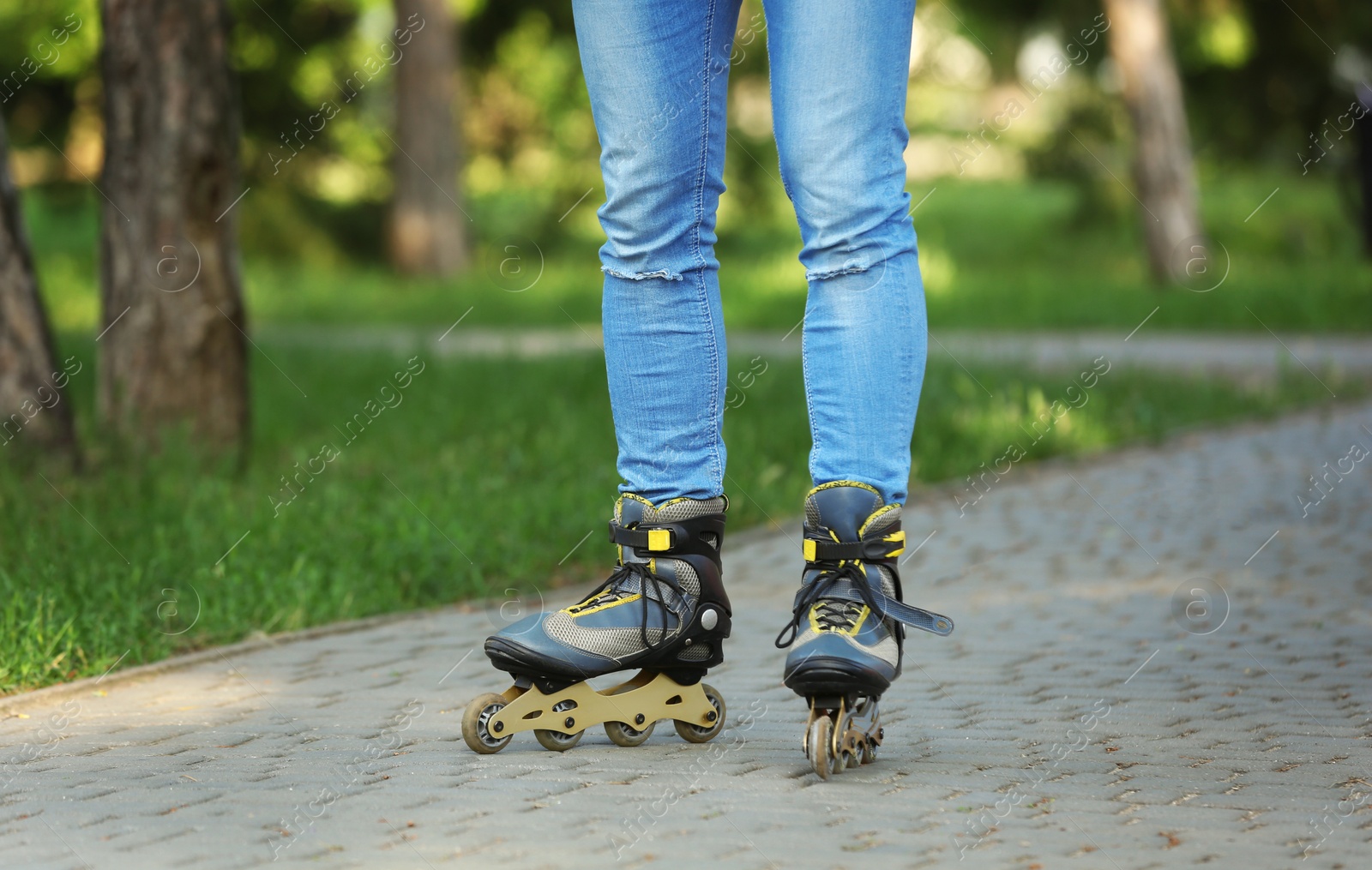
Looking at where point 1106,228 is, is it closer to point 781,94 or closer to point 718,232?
point 718,232

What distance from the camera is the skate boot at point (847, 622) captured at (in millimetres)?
2564

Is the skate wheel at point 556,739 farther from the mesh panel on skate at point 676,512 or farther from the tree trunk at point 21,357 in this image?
the tree trunk at point 21,357

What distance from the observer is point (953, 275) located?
15477mm

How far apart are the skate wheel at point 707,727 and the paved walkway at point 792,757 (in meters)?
0.04

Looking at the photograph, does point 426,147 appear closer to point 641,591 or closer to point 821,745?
point 641,591

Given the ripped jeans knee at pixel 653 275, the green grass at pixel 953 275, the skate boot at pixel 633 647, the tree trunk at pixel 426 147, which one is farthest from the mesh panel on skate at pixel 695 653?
the tree trunk at pixel 426 147

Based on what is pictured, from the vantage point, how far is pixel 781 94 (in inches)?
106

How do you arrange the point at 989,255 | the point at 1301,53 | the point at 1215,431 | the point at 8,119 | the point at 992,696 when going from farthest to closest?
the point at 989,255, the point at 1301,53, the point at 8,119, the point at 1215,431, the point at 992,696

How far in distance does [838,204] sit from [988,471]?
13.5 ft

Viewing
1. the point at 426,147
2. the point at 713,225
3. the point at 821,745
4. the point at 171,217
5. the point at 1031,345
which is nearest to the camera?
the point at 821,745

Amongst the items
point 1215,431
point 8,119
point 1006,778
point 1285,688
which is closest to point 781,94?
point 1006,778

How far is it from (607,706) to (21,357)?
3.48 m

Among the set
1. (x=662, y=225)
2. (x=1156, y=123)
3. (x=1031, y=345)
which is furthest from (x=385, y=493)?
(x=1156, y=123)

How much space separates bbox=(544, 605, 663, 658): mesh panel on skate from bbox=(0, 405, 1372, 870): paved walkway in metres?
0.18
